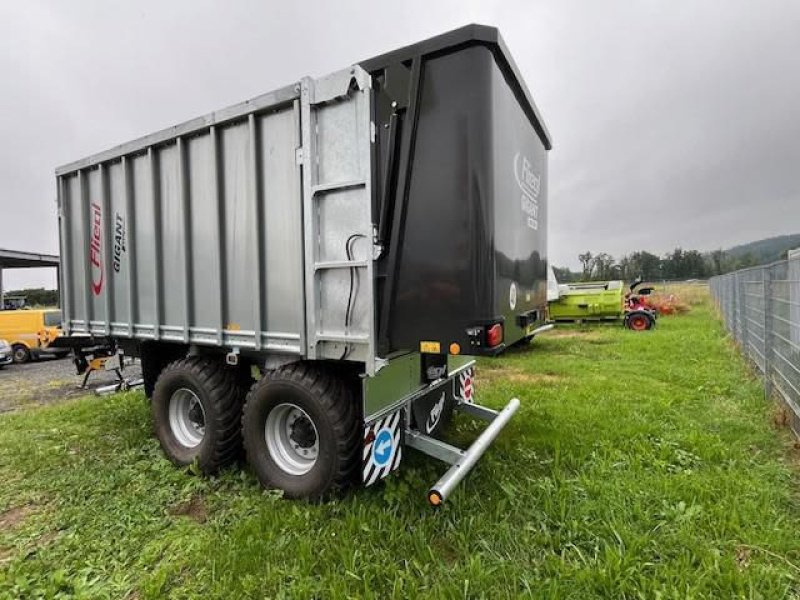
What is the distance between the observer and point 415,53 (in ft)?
9.30

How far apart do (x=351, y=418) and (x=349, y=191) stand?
1638 millimetres

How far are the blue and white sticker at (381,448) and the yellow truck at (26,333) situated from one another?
13.4 metres

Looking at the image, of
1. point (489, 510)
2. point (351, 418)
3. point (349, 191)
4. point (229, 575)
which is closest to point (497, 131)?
point (349, 191)

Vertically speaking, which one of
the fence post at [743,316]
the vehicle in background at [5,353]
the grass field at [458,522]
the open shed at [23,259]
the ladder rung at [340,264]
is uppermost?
the open shed at [23,259]

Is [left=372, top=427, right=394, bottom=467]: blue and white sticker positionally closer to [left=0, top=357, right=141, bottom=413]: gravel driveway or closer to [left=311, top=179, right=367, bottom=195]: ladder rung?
[left=311, top=179, right=367, bottom=195]: ladder rung

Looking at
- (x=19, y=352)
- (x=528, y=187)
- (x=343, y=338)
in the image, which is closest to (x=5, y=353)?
(x=19, y=352)

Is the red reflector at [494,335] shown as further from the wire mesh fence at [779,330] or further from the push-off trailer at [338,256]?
the wire mesh fence at [779,330]

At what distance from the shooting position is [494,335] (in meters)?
2.84

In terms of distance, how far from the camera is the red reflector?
109 inches

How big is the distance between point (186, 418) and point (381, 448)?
89.3 inches

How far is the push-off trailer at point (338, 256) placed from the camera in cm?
280

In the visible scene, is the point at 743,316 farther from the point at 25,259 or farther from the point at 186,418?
the point at 25,259

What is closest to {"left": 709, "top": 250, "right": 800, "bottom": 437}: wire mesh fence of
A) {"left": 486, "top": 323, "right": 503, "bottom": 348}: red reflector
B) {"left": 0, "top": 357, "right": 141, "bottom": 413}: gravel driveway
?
{"left": 486, "top": 323, "right": 503, "bottom": 348}: red reflector

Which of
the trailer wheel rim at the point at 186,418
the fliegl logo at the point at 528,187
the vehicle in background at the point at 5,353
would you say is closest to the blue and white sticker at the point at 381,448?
the trailer wheel rim at the point at 186,418
